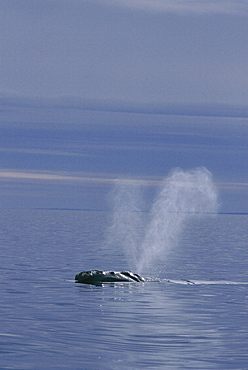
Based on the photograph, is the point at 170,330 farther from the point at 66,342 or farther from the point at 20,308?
the point at 20,308

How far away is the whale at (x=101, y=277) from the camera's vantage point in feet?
151

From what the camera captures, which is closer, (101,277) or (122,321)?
(122,321)

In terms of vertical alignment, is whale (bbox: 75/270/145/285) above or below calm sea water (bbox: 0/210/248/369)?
above

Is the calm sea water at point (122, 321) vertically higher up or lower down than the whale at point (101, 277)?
lower down

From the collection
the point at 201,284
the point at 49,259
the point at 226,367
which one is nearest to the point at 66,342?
the point at 226,367

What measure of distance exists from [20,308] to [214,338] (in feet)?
35.1

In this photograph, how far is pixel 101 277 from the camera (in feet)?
153

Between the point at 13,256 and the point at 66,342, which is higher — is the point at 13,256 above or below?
above

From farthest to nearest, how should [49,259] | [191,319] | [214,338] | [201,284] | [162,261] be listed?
[162,261], [49,259], [201,284], [191,319], [214,338]

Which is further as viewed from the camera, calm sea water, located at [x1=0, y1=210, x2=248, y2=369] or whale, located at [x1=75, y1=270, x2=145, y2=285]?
whale, located at [x1=75, y1=270, x2=145, y2=285]

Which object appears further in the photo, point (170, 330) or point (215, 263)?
point (215, 263)

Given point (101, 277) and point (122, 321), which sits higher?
point (101, 277)

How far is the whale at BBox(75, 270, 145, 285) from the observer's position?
46.1m

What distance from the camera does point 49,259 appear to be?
219ft
